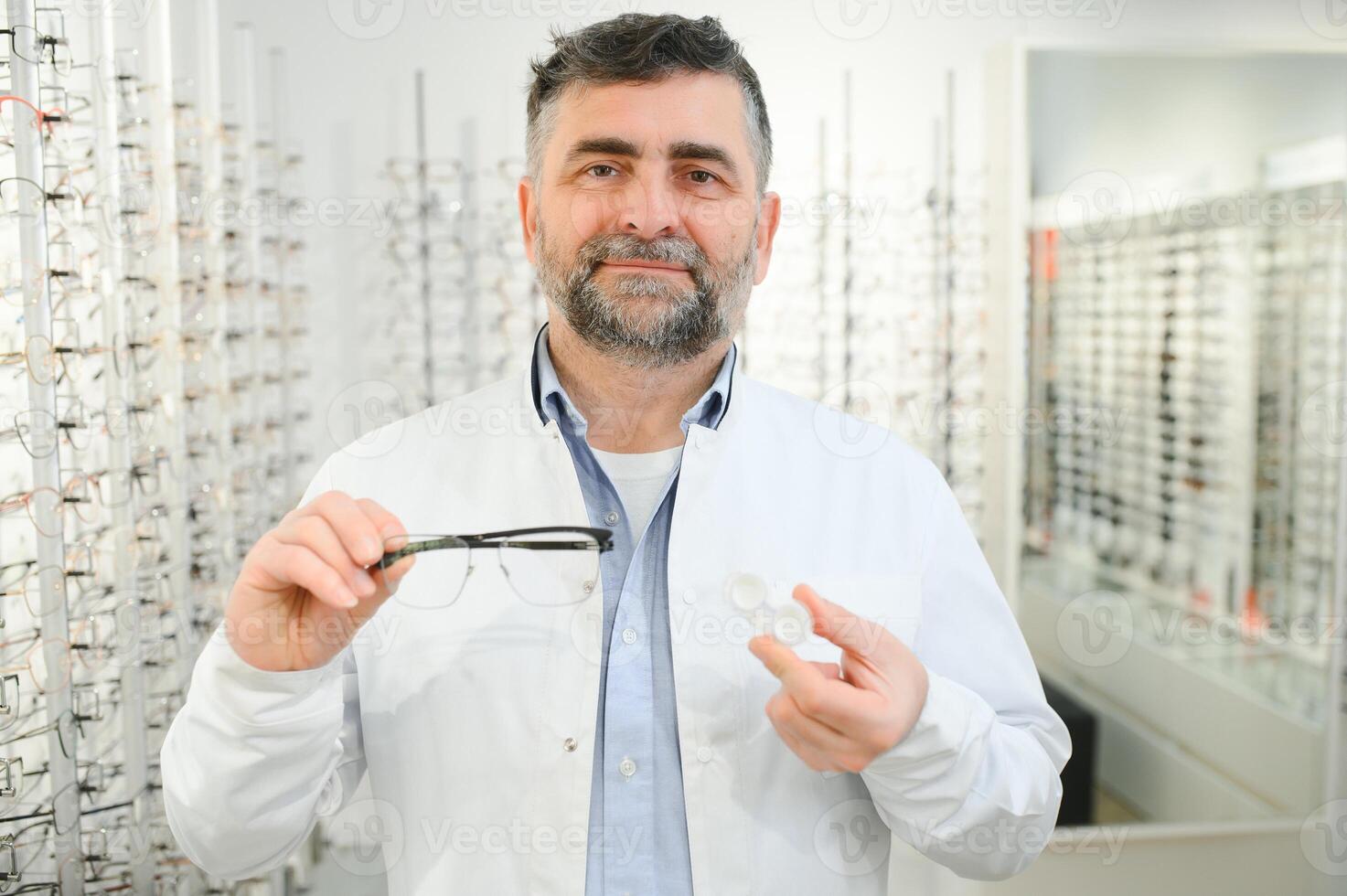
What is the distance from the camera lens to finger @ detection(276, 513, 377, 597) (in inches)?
33.4

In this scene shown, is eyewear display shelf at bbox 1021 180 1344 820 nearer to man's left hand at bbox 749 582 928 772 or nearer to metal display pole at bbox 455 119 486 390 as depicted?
metal display pole at bbox 455 119 486 390

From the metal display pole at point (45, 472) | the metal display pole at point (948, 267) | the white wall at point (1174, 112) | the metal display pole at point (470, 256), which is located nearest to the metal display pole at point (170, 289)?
the metal display pole at point (45, 472)

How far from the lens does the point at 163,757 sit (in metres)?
1.00

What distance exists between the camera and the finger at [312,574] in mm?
830

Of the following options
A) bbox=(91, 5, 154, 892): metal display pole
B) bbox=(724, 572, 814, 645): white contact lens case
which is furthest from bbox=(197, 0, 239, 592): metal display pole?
bbox=(724, 572, 814, 645): white contact lens case

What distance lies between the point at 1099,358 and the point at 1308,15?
0.95 metres

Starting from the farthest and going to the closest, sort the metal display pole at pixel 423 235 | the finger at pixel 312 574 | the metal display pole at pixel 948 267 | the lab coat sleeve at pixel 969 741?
the metal display pole at pixel 948 267, the metal display pole at pixel 423 235, the lab coat sleeve at pixel 969 741, the finger at pixel 312 574

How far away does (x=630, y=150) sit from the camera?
112cm

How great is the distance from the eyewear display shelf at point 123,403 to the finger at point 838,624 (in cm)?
95

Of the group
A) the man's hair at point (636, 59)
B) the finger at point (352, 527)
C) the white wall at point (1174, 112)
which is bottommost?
the finger at point (352, 527)

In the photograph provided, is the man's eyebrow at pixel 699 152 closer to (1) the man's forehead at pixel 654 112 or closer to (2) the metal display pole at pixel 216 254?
(1) the man's forehead at pixel 654 112

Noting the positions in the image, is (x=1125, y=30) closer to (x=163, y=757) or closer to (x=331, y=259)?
(x=331, y=259)

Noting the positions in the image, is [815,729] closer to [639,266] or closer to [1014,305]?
[639,266]

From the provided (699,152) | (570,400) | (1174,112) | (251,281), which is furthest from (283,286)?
(1174,112)
